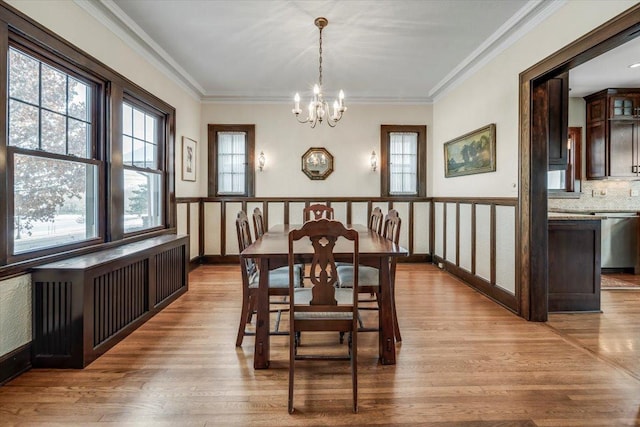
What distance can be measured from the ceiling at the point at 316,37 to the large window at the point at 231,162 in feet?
2.67

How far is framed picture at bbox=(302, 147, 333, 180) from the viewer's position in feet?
18.9

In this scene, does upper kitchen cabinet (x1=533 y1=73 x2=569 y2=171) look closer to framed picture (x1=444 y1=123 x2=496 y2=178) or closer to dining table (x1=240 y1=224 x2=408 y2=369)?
framed picture (x1=444 y1=123 x2=496 y2=178)

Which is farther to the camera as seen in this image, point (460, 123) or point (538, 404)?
point (460, 123)

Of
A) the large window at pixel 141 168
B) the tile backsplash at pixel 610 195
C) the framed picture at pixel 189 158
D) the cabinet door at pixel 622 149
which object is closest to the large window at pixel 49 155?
the large window at pixel 141 168

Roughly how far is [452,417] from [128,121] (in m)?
3.74

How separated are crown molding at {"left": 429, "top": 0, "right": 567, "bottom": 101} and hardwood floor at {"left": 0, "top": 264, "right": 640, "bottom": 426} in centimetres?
263

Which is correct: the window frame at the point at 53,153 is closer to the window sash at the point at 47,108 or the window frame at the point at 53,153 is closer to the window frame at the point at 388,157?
the window sash at the point at 47,108

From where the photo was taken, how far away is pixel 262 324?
91.6 inches

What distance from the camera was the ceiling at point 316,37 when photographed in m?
3.02

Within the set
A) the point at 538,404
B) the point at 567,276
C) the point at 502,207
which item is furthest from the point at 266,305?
the point at 567,276

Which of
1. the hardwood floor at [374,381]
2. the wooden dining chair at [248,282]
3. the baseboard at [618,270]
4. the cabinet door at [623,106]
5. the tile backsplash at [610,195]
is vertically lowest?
the hardwood floor at [374,381]

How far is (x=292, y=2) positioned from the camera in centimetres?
295

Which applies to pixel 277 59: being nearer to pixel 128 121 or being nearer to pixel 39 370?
pixel 128 121

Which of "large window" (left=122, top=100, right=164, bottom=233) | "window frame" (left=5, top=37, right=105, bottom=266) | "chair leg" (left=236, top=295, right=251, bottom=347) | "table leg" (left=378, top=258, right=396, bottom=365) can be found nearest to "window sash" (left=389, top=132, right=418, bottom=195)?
"large window" (left=122, top=100, right=164, bottom=233)
